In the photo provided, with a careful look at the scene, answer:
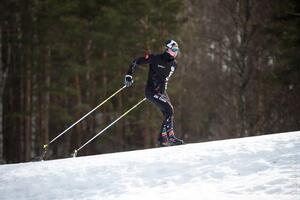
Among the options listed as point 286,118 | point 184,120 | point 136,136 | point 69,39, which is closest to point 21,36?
point 69,39

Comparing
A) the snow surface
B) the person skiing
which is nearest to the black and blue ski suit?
the person skiing

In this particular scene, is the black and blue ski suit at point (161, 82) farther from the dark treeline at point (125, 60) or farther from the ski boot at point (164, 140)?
the dark treeline at point (125, 60)

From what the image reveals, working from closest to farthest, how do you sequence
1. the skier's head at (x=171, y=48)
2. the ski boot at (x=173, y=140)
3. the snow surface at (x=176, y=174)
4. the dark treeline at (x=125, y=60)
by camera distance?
the snow surface at (x=176, y=174) < the skier's head at (x=171, y=48) < the ski boot at (x=173, y=140) < the dark treeline at (x=125, y=60)

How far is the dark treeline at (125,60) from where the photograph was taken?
20.8m

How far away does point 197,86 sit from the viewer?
27.9 metres

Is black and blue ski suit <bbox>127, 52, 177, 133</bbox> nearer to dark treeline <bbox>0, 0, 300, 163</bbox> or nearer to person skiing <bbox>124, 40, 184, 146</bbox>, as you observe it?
person skiing <bbox>124, 40, 184, 146</bbox>

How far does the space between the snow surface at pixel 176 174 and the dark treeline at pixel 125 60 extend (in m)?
11.9

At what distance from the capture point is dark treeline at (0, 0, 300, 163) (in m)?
20.8

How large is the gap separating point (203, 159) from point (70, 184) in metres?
2.16

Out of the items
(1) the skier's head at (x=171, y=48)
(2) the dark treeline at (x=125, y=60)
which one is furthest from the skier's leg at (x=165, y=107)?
(2) the dark treeline at (x=125, y=60)

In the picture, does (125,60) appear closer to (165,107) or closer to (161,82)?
(161,82)

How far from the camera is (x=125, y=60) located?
22.9 meters

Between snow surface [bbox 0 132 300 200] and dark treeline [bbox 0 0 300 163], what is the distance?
38.9 ft

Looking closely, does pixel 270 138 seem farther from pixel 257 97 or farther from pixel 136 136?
pixel 136 136
